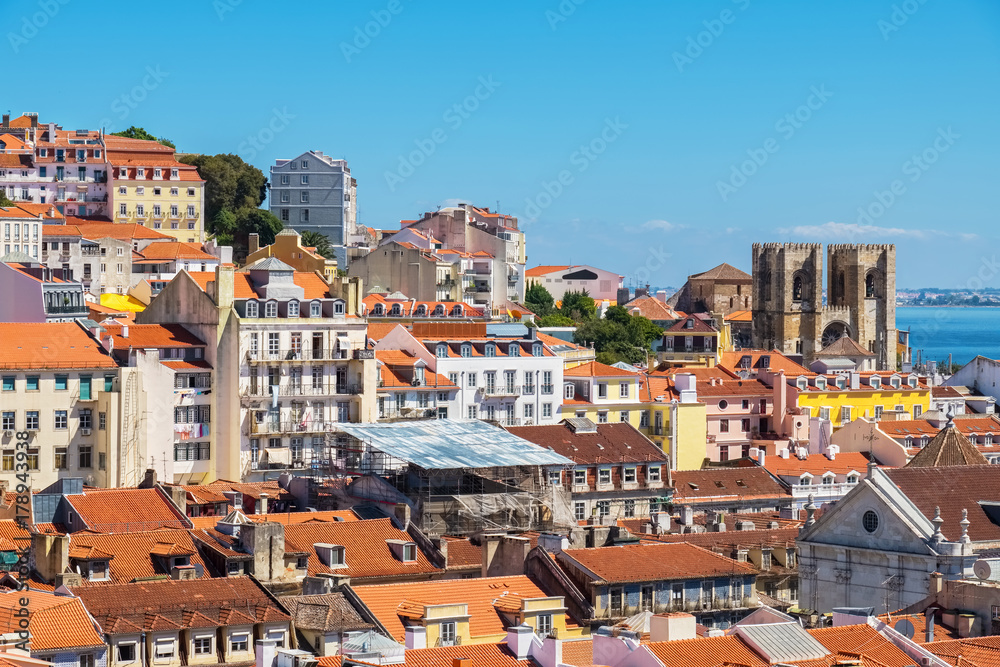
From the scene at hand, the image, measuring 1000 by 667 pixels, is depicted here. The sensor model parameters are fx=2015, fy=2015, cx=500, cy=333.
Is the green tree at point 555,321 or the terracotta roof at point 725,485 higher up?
the green tree at point 555,321

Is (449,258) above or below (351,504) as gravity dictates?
above

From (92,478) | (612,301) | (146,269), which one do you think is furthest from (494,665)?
(612,301)

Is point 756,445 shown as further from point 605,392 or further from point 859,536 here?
point 859,536

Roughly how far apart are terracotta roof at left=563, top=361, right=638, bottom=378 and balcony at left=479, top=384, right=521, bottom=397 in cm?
442

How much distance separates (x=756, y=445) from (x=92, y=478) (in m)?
36.6

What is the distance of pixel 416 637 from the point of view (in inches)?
1569

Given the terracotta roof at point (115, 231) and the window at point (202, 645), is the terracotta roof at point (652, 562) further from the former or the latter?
the terracotta roof at point (115, 231)

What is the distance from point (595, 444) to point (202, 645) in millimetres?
35752

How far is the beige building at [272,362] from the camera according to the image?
246 ft

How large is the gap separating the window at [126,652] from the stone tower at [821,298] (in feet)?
383

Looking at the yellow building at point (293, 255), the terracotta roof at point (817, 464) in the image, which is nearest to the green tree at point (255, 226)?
the yellow building at point (293, 255)

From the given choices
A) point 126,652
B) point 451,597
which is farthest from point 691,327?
point 126,652

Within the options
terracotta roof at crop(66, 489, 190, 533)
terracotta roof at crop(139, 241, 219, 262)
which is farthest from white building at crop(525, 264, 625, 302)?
terracotta roof at crop(66, 489, 190, 533)

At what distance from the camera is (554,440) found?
75250 mm
